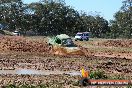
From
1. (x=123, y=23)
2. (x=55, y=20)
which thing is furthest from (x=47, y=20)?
(x=123, y=23)

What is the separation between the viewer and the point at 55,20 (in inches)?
4712

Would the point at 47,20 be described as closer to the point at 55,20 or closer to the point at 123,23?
the point at 55,20

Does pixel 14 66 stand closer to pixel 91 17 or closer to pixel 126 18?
pixel 126 18

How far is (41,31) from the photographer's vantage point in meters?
116

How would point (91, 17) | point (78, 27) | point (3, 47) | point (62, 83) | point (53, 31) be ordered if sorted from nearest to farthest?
point (62, 83) → point (3, 47) → point (53, 31) → point (78, 27) → point (91, 17)

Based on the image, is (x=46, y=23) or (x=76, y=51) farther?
(x=46, y=23)

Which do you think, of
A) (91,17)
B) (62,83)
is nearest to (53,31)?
(91,17)

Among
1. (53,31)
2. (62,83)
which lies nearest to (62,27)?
(53,31)

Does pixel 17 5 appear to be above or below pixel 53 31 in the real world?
above

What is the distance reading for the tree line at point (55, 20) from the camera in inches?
4577

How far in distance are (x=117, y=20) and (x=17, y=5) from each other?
31.4m

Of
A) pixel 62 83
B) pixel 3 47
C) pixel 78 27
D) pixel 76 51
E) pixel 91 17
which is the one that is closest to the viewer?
pixel 62 83

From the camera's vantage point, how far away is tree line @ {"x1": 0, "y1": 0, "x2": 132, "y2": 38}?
116 meters

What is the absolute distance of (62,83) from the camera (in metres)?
16.6
